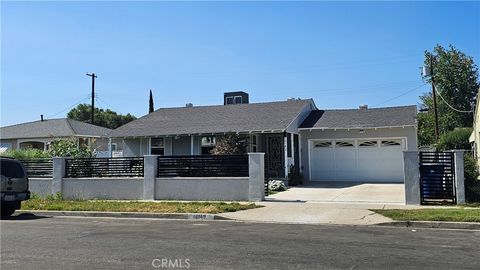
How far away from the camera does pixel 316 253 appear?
8.27 m

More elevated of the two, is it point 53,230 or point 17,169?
point 17,169

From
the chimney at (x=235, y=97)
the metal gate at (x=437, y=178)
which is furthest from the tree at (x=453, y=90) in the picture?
the metal gate at (x=437, y=178)

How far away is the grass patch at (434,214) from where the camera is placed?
1213 centimetres

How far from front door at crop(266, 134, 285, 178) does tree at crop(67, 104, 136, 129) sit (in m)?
48.8

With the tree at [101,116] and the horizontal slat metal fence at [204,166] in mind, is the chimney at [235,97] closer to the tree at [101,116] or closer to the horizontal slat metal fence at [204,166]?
the horizontal slat metal fence at [204,166]

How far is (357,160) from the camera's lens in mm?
25875

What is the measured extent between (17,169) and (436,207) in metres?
13.3

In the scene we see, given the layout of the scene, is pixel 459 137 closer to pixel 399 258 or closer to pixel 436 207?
pixel 436 207

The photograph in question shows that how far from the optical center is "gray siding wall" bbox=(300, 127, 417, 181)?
24.9m

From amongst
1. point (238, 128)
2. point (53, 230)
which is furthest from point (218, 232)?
point (238, 128)

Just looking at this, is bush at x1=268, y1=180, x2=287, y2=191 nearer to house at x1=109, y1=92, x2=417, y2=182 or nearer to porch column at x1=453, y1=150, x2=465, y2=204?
house at x1=109, y1=92, x2=417, y2=182

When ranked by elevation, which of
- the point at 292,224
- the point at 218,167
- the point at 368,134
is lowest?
the point at 292,224

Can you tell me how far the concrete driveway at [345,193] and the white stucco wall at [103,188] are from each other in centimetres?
529

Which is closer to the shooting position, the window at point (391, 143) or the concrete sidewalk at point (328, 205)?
the concrete sidewalk at point (328, 205)
